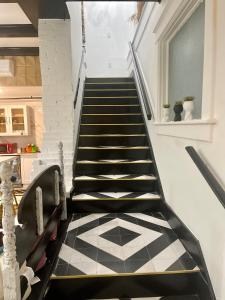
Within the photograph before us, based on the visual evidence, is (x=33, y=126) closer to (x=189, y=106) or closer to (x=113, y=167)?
(x=113, y=167)

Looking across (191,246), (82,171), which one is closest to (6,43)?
(82,171)

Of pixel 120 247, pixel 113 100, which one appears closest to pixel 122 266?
pixel 120 247

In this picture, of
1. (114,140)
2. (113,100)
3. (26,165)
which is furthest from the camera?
(26,165)

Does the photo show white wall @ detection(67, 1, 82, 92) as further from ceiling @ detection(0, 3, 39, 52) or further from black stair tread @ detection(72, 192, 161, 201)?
black stair tread @ detection(72, 192, 161, 201)

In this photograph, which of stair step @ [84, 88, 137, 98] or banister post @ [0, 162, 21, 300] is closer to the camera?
banister post @ [0, 162, 21, 300]

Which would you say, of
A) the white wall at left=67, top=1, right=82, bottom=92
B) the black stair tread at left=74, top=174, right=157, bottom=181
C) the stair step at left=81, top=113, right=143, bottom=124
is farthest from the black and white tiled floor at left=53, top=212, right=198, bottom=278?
the white wall at left=67, top=1, right=82, bottom=92

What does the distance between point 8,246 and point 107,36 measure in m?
6.24

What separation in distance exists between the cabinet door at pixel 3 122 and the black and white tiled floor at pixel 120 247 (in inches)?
169

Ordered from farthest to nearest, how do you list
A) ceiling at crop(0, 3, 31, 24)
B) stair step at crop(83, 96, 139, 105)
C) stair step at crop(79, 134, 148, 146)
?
stair step at crop(83, 96, 139, 105) < stair step at crop(79, 134, 148, 146) < ceiling at crop(0, 3, 31, 24)

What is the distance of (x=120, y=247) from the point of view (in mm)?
2127

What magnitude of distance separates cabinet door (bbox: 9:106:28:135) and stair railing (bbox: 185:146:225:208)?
5234mm

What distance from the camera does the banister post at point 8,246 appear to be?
117cm

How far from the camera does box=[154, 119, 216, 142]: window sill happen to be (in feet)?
5.03

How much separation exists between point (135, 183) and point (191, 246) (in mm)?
1232
